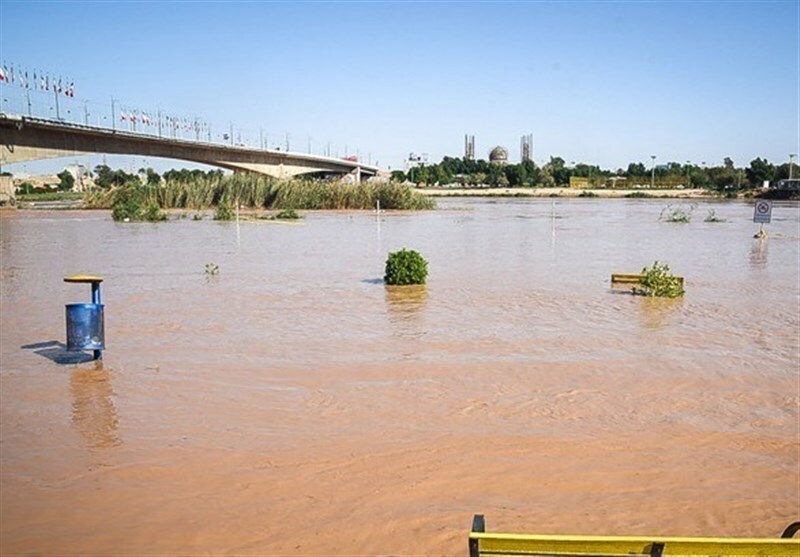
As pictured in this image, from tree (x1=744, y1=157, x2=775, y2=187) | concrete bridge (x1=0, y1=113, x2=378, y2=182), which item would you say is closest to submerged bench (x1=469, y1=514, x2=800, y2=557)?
concrete bridge (x1=0, y1=113, x2=378, y2=182)

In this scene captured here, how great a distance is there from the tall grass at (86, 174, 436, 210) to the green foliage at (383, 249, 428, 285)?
46.4m

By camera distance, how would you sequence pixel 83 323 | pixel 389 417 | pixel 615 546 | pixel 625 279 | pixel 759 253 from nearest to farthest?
pixel 615 546
pixel 389 417
pixel 83 323
pixel 625 279
pixel 759 253

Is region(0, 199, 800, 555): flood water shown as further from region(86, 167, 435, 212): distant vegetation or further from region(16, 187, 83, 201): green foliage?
region(16, 187, 83, 201): green foliage

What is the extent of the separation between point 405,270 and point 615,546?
14706mm

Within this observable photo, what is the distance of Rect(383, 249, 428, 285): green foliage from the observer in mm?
17766

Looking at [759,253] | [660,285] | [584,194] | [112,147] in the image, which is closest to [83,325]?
[660,285]

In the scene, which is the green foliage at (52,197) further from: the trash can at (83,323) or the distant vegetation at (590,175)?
the trash can at (83,323)

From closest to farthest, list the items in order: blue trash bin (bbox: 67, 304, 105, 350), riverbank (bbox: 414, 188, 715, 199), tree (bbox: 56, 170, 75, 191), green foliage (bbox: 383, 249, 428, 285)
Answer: blue trash bin (bbox: 67, 304, 105, 350) < green foliage (bbox: 383, 249, 428, 285) < riverbank (bbox: 414, 188, 715, 199) < tree (bbox: 56, 170, 75, 191)

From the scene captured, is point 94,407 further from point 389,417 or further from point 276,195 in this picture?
point 276,195

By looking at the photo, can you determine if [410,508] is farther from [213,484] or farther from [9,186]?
[9,186]

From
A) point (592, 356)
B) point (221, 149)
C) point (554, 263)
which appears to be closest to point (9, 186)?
point (221, 149)

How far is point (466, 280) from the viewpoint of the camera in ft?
63.5

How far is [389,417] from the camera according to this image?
808 centimetres

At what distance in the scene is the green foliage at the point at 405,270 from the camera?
1777 cm
